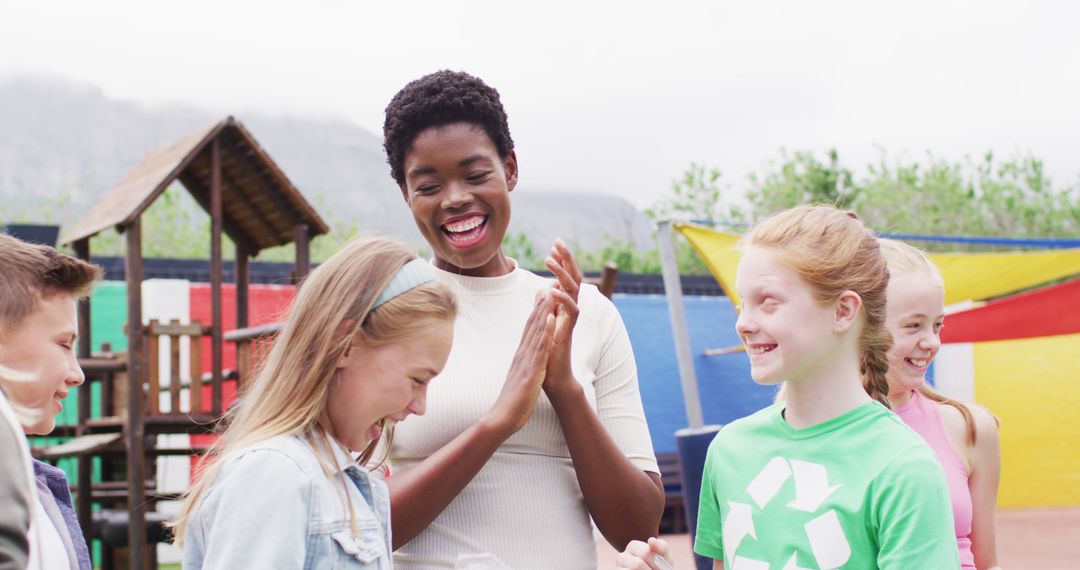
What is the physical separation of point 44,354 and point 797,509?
51.6 inches

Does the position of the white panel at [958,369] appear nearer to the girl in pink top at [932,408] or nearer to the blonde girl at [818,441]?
the girl in pink top at [932,408]

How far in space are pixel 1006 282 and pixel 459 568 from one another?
777 centimetres

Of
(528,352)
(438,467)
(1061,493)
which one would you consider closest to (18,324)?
(438,467)

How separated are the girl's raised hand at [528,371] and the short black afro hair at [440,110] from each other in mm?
440

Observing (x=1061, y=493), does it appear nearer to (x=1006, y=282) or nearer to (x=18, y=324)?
(x=1006, y=282)

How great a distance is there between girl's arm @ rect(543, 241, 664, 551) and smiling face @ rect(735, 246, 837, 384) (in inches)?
13.0

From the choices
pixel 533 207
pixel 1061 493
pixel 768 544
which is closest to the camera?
Answer: pixel 768 544

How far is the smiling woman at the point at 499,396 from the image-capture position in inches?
82.7

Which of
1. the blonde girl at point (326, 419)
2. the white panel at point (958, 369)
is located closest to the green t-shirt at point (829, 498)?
the blonde girl at point (326, 419)

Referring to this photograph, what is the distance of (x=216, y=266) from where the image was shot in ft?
21.5

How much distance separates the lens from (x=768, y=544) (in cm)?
194

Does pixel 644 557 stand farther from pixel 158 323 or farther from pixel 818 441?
pixel 158 323

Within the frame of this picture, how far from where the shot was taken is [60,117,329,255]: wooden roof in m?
6.40

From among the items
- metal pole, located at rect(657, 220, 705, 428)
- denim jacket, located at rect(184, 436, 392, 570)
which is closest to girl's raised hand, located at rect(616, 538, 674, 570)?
denim jacket, located at rect(184, 436, 392, 570)
